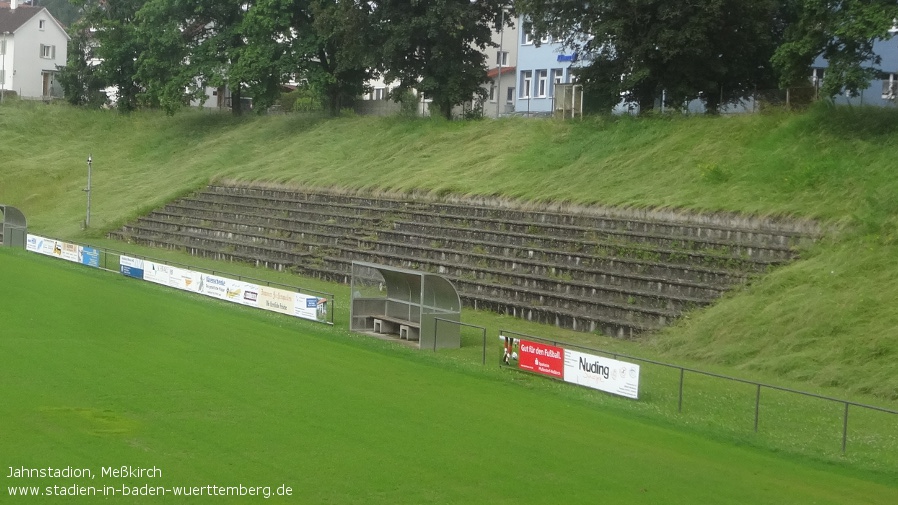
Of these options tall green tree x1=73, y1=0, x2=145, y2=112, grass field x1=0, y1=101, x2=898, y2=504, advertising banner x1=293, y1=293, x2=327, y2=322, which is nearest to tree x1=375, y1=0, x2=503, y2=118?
grass field x1=0, y1=101, x2=898, y2=504

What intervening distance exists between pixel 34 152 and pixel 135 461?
63.4 meters

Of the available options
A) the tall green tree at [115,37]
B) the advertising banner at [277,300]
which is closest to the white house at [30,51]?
the tall green tree at [115,37]

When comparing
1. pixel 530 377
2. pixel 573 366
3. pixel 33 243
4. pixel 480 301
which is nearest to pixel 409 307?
pixel 480 301

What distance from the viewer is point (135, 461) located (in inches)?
596

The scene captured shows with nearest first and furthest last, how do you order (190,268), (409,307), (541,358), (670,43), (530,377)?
1. (541,358)
2. (530,377)
3. (409,307)
4. (190,268)
5. (670,43)

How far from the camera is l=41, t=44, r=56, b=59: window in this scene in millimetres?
94625

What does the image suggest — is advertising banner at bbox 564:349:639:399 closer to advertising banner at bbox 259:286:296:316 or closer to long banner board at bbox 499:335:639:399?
long banner board at bbox 499:335:639:399

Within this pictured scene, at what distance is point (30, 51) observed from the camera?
93.4 metres

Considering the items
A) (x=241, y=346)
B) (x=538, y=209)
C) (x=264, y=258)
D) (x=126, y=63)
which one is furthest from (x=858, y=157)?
(x=126, y=63)

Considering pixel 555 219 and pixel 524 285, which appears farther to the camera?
pixel 555 219

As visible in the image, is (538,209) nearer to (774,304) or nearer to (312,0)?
(774,304)

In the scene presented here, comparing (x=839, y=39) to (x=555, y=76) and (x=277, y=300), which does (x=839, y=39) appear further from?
(x=555, y=76)

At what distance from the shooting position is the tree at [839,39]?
33.7m

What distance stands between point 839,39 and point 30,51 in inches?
3058
